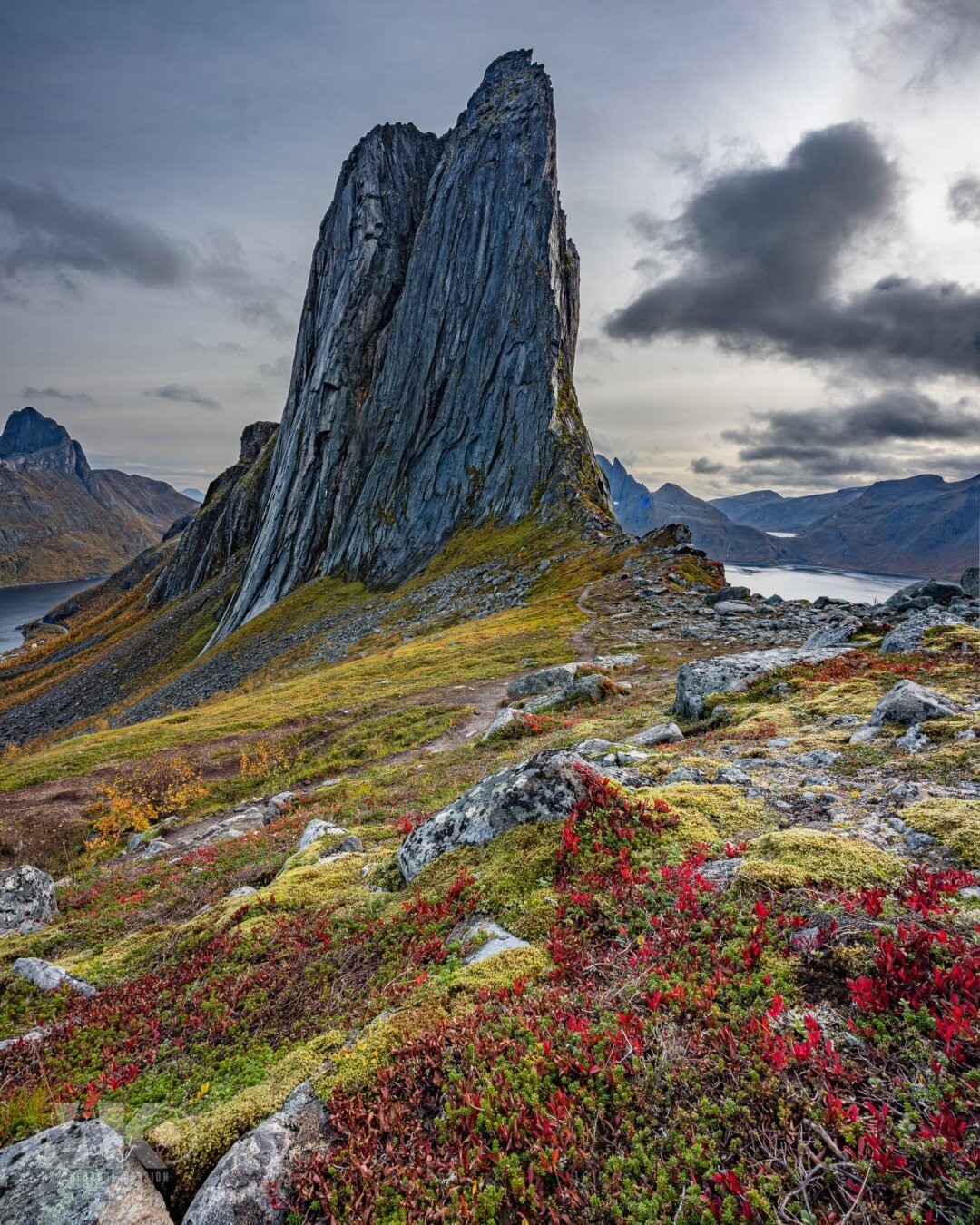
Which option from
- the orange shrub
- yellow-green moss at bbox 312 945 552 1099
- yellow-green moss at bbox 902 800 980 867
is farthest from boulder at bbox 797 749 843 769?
the orange shrub

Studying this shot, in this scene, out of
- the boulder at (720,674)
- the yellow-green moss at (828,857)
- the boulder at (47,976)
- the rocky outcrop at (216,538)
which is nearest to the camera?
the yellow-green moss at (828,857)

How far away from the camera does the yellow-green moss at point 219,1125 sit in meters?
4.63

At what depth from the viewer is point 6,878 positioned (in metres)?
12.7

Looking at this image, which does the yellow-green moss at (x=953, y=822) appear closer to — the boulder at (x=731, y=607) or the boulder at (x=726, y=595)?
the boulder at (x=731, y=607)

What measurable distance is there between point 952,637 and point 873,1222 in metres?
21.8

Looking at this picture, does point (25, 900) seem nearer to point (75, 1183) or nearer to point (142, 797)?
point (142, 797)

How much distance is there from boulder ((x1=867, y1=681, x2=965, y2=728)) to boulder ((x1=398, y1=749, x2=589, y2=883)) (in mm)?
7925

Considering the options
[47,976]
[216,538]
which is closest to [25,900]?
[47,976]

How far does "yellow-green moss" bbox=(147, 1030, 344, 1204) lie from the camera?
463 centimetres

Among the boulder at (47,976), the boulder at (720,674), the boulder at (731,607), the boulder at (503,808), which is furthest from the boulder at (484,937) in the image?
the boulder at (731,607)

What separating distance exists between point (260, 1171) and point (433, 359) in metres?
113

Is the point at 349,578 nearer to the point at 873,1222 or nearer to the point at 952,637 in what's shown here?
the point at 952,637

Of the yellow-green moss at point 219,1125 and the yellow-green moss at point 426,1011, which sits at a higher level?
the yellow-green moss at point 426,1011

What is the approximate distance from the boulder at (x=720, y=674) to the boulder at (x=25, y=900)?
18.8 m
